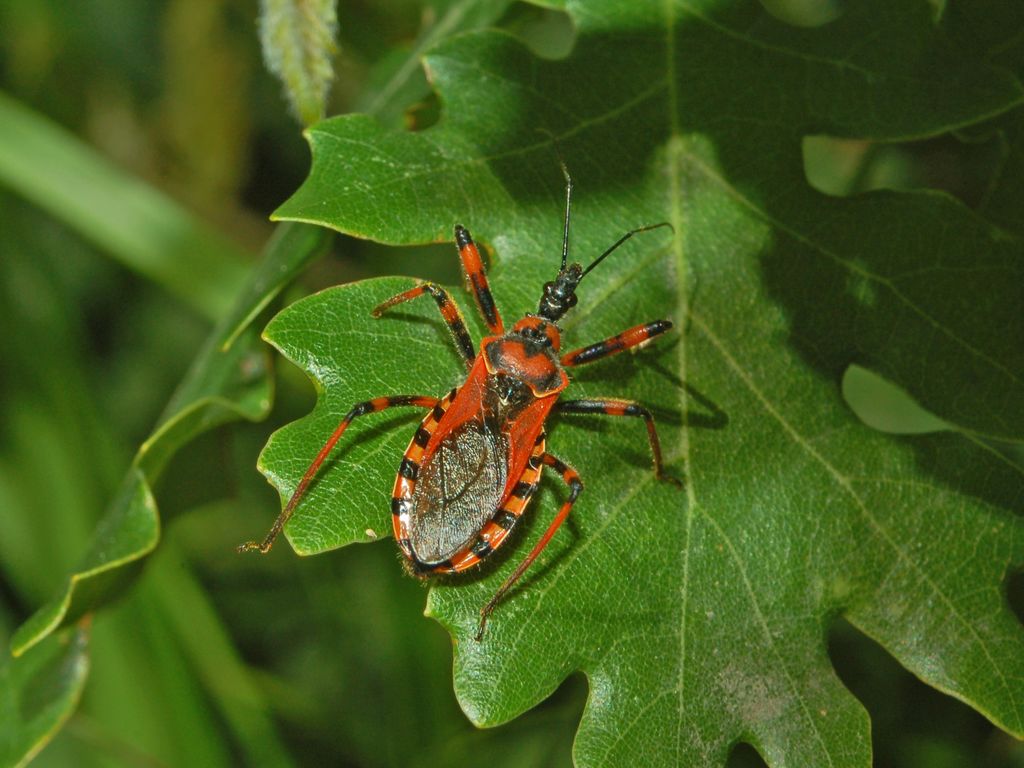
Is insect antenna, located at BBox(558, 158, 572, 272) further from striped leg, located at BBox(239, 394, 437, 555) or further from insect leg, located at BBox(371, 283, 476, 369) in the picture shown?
striped leg, located at BBox(239, 394, 437, 555)

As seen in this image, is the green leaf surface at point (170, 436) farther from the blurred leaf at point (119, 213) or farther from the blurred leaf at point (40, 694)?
the blurred leaf at point (119, 213)

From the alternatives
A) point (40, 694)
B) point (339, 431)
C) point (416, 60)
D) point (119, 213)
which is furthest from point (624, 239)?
point (119, 213)

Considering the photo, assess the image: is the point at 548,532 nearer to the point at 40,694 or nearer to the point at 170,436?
the point at 170,436

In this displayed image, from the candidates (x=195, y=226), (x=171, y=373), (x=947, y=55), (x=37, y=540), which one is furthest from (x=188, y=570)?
(x=947, y=55)

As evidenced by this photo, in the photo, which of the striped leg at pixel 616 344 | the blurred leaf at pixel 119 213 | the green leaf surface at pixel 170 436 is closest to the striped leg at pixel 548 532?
the striped leg at pixel 616 344

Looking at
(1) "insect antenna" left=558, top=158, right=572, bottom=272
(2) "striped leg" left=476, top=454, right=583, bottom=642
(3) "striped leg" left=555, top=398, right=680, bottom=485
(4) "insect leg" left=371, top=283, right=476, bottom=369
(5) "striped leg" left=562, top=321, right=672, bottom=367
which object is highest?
(1) "insect antenna" left=558, top=158, right=572, bottom=272

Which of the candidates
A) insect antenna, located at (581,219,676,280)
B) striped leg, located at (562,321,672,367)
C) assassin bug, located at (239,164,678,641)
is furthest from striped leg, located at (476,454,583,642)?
insect antenna, located at (581,219,676,280)
